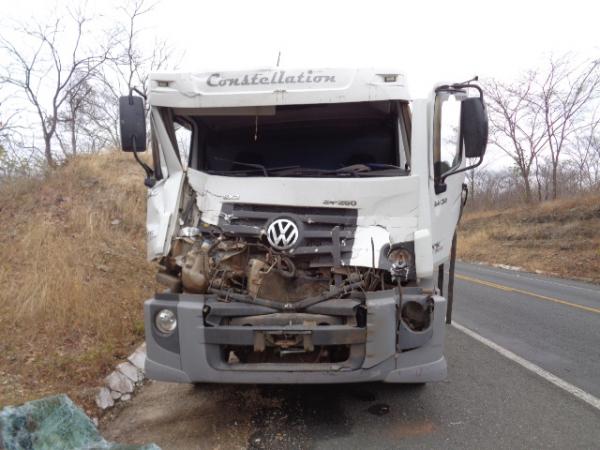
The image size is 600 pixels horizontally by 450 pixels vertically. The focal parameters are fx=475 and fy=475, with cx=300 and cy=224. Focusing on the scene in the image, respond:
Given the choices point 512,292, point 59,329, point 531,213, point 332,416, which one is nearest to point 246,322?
point 332,416

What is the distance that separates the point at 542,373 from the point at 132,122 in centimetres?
474

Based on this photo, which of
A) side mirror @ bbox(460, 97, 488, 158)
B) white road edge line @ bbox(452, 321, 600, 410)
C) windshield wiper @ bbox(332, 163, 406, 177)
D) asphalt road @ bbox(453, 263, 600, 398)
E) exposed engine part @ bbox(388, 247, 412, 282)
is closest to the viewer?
exposed engine part @ bbox(388, 247, 412, 282)

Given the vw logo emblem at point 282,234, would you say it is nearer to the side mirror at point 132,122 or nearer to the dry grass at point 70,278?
the side mirror at point 132,122

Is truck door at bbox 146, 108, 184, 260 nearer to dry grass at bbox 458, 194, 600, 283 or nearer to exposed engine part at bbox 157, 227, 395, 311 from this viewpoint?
exposed engine part at bbox 157, 227, 395, 311

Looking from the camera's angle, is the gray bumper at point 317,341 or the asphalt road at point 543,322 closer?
the gray bumper at point 317,341

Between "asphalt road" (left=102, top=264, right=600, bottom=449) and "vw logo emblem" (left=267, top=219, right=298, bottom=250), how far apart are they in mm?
1437

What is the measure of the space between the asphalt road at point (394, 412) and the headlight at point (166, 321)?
83 cm

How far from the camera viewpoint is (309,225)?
3838 millimetres

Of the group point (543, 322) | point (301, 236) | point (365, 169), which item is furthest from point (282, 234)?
point (543, 322)

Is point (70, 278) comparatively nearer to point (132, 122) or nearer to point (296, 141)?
point (132, 122)

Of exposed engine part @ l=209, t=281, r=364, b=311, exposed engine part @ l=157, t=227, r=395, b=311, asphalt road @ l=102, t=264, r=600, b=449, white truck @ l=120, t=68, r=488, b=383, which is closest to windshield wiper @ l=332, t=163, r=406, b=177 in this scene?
white truck @ l=120, t=68, r=488, b=383

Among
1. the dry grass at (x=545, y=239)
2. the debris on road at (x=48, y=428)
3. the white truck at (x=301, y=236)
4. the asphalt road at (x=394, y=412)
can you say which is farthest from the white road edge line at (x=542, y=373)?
the dry grass at (x=545, y=239)

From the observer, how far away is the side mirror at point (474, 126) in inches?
152

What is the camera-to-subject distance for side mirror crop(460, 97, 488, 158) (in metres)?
3.87
